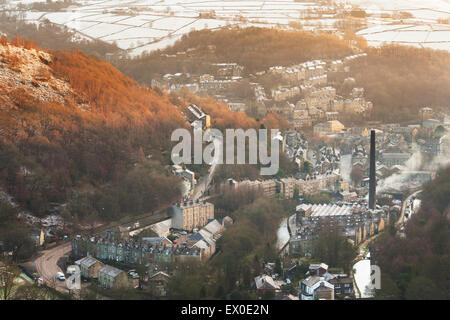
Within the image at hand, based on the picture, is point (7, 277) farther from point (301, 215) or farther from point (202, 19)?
point (202, 19)

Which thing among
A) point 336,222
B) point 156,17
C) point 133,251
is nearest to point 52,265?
point 133,251

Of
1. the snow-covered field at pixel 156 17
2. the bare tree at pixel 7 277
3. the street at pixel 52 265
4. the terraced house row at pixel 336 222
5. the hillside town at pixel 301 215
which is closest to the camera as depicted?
the bare tree at pixel 7 277

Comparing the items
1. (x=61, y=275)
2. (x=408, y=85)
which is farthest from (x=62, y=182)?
(x=408, y=85)

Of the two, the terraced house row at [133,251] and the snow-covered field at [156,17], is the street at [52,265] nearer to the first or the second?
the terraced house row at [133,251]

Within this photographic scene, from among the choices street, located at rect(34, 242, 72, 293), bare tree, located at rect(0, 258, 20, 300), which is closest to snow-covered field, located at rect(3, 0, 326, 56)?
street, located at rect(34, 242, 72, 293)

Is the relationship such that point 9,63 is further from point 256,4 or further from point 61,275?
point 256,4

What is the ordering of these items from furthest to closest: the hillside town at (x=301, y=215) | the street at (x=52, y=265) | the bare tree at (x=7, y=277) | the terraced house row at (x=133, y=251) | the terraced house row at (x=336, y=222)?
1. the terraced house row at (x=336, y=222)
2. the terraced house row at (x=133, y=251)
3. the hillside town at (x=301, y=215)
4. the street at (x=52, y=265)
5. the bare tree at (x=7, y=277)

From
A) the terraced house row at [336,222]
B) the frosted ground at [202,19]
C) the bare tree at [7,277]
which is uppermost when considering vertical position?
the frosted ground at [202,19]

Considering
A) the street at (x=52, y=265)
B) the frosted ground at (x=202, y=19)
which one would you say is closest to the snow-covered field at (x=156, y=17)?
the frosted ground at (x=202, y=19)

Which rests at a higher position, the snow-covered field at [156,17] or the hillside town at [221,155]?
the snow-covered field at [156,17]

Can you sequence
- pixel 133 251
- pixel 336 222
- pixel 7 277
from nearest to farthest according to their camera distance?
pixel 7 277, pixel 133 251, pixel 336 222
